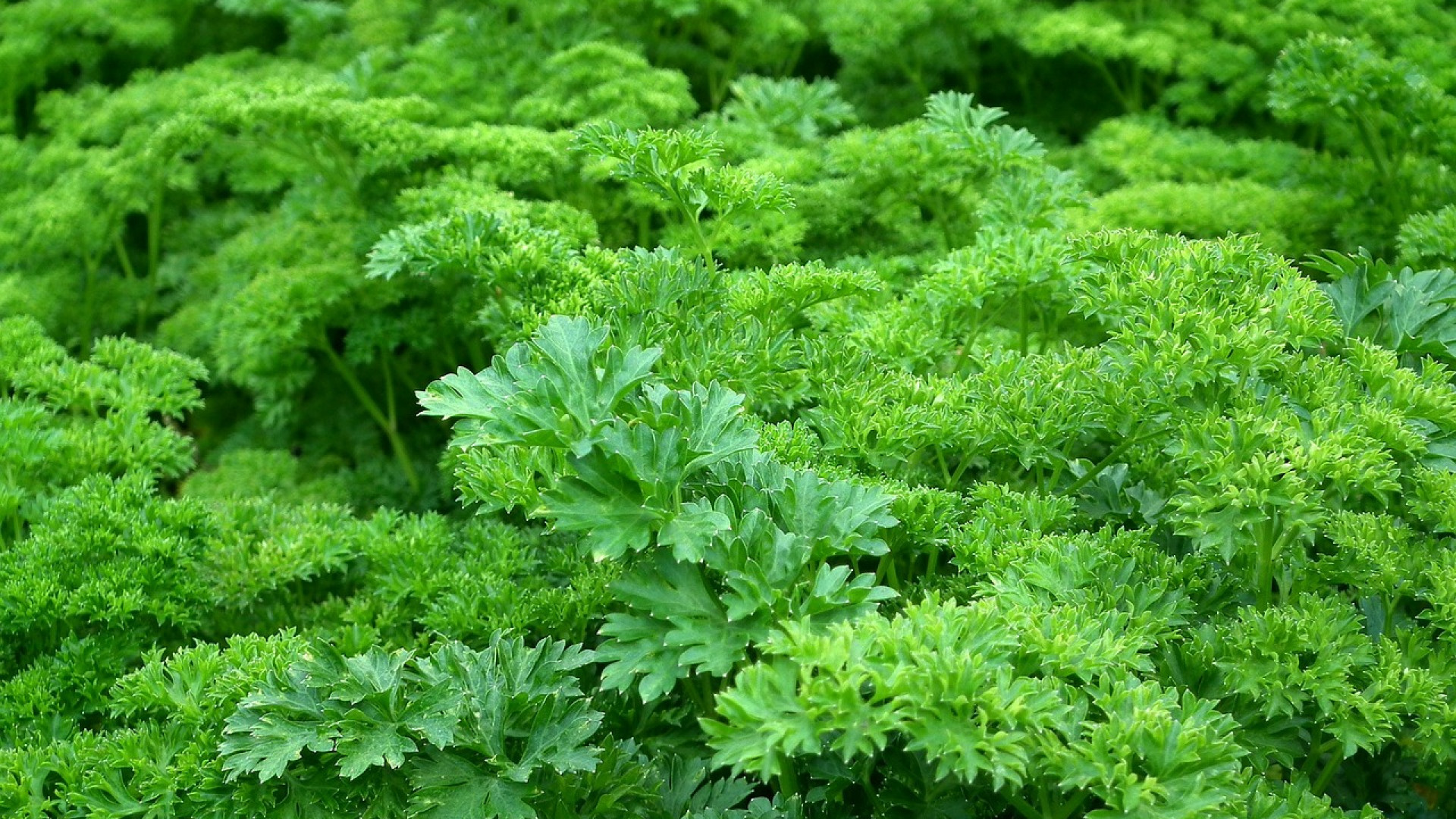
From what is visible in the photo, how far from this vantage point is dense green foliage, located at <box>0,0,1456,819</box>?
1.54 metres

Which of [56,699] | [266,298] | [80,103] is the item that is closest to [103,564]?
[56,699]

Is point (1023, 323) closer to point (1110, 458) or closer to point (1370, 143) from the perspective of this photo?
point (1110, 458)

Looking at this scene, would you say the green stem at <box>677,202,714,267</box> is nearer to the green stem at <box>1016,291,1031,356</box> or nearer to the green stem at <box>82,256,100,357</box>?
the green stem at <box>1016,291,1031,356</box>

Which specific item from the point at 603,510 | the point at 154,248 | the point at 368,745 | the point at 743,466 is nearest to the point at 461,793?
the point at 368,745

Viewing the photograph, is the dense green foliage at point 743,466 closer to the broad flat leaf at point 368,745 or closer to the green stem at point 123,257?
the broad flat leaf at point 368,745

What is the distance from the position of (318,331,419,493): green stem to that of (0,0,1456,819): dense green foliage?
3 cm

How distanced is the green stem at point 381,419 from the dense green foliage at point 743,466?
0.03 meters

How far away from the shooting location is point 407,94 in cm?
347

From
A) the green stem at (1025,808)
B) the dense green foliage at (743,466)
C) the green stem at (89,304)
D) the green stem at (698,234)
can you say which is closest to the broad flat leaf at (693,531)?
the dense green foliage at (743,466)

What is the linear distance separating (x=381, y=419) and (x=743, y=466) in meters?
1.76

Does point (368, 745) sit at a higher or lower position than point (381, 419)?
higher

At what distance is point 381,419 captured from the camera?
315cm

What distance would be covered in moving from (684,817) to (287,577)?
1.06 meters

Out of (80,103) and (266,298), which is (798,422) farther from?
(80,103)
